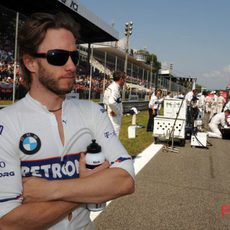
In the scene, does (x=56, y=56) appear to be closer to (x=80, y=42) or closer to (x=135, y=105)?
(x=80, y=42)

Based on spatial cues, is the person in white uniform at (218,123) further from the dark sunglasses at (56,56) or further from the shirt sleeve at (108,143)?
the dark sunglasses at (56,56)

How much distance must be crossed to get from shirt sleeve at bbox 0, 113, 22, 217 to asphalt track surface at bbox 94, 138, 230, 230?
275 cm

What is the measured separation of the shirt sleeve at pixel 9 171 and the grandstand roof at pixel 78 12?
19.3ft

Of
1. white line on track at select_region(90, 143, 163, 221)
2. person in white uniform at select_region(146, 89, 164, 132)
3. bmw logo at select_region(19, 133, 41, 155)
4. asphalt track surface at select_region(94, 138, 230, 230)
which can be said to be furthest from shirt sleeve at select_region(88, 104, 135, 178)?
person in white uniform at select_region(146, 89, 164, 132)

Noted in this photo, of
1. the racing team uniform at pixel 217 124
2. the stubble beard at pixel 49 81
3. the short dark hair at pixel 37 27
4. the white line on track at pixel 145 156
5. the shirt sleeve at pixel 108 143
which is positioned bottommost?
the white line on track at pixel 145 156

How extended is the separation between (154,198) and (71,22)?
405cm

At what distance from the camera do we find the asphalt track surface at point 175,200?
4.30 metres

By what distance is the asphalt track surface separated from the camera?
14.1 ft

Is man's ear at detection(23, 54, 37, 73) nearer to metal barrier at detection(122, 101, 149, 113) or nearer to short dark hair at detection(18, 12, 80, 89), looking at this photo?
short dark hair at detection(18, 12, 80, 89)

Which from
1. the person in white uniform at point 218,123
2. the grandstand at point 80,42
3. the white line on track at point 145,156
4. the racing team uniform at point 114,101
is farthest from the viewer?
the person in white uniform at point 218,123

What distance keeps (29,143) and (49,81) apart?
35 centimetres

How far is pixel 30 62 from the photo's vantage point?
1.82m

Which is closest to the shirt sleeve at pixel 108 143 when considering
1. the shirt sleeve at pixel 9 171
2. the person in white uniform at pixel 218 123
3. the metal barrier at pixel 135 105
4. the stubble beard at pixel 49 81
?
the stubble beard at pixel 49 81

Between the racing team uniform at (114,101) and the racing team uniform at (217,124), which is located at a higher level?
the racing team uniform at (114,101)
